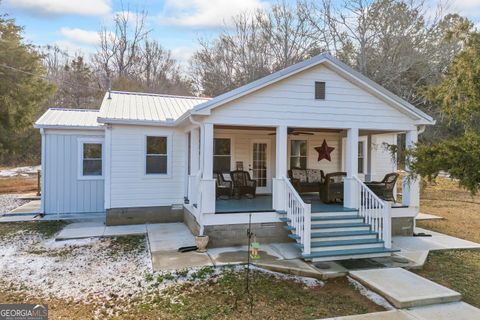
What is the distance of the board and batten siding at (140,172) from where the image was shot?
9336 mm

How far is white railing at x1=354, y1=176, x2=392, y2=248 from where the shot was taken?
7055 millimetres

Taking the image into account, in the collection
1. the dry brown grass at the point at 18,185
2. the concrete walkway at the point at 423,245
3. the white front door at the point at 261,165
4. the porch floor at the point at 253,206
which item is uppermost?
the white front door at the point at 261,165

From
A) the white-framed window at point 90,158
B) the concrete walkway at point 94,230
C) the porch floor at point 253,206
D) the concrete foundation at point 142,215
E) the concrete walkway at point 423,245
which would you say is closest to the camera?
the concrete walkway at point 423,245

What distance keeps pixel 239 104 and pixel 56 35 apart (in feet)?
80.7

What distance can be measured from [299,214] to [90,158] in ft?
24.0

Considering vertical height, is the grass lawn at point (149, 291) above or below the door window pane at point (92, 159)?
below

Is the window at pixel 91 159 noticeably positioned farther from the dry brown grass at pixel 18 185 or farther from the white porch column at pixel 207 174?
the dry brown grass at pixel 18 185

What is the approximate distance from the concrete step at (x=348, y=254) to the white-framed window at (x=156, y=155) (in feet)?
16.9

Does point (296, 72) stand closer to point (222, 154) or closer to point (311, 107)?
point (311, 107)

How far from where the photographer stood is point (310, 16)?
20.1m

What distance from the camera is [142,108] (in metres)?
10.7

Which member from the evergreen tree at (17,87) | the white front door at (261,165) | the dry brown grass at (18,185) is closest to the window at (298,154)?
the white front door at (261,165)

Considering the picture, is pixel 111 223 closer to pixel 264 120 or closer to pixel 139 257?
pixel 139 257

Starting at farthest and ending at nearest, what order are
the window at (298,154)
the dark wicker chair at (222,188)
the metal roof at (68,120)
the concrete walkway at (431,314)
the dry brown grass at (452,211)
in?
the window at (298,154), the metal roof at (68,120), the dark wicker chair at (222,188), the dry brown grass at (452,211), the concrete walkway at (431,314)
